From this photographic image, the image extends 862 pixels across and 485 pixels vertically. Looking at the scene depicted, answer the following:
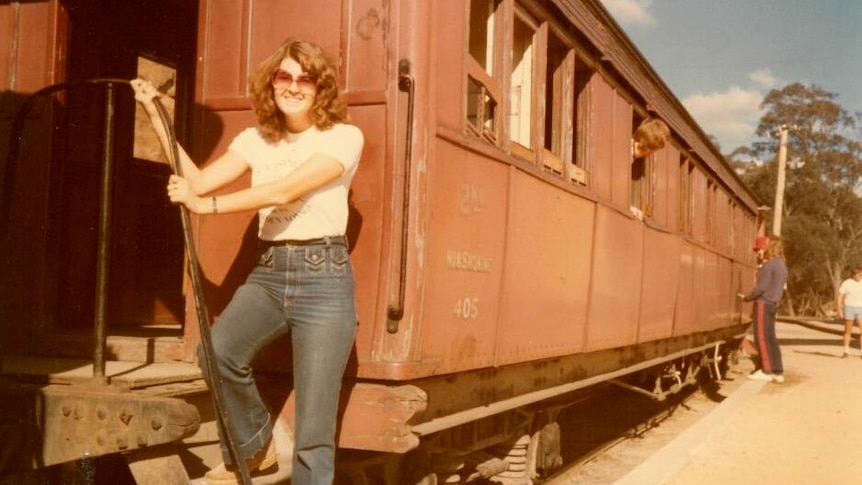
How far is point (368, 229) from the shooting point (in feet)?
11.4

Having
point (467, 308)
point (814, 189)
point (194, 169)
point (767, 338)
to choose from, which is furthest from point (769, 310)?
point (814, 189)

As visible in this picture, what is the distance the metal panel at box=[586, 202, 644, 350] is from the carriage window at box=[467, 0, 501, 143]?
1.76 metres

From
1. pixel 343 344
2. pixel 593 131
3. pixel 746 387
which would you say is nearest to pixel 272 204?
pixel 343 344

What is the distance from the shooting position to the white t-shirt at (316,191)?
2998mm

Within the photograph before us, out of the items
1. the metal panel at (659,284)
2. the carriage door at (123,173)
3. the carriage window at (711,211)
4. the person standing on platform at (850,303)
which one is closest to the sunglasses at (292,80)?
the carriage door at (123,173)

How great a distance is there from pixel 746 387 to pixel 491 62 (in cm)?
847

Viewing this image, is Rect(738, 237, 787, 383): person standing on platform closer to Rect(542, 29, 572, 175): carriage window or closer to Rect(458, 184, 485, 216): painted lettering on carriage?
Rect(542, 29, 572, 175): carriage window

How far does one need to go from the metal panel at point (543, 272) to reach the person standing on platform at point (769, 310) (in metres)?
7.63

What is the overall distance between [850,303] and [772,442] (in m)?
11.8

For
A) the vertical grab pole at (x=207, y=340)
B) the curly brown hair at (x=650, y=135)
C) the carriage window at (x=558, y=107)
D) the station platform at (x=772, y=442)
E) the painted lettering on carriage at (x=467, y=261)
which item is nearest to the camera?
the vertical grab pole at (x=207, y=340)

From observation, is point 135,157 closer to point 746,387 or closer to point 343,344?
point 343,344

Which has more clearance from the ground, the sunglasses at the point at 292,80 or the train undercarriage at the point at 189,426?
the sunglasses at the point at 292,80

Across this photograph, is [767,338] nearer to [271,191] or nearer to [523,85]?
[523,85]

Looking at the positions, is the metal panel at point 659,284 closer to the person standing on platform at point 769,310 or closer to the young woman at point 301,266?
the person standing on platform at point 769,310
